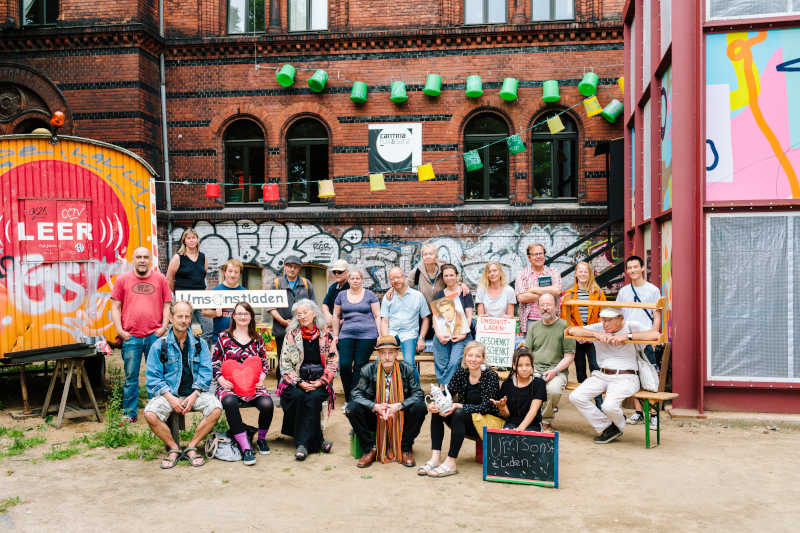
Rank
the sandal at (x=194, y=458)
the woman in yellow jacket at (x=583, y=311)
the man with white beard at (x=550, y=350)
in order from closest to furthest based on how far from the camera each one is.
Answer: the sandal at (x=194, y=458) → the man with white beard at (x=550, y=350) → the woman in yellow jacket at (x=583, y=311)

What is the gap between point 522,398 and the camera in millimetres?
5867

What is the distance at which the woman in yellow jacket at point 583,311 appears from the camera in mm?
7270

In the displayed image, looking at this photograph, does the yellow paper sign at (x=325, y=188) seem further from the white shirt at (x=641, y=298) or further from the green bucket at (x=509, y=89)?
the white shirt at (x=641, y=298)

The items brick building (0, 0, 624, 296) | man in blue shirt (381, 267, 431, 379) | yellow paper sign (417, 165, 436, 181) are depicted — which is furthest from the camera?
brick building (0, 0, 624, 296)

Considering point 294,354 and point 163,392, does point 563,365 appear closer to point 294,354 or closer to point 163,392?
point 294,354

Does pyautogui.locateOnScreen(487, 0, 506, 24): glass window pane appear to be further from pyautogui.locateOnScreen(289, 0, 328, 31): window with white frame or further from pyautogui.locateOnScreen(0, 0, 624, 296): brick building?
pyautogui.locateOnScreen(289, 0, 328, 31): window with white frame

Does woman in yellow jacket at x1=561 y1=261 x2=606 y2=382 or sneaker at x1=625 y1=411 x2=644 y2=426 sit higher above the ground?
woman in yellow jacket at x1=561 y1=261 x2=606 y2=382

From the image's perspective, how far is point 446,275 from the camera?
303 inches

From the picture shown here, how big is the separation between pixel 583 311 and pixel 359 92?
8.77m

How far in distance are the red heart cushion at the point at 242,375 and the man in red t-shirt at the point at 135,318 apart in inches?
62.5

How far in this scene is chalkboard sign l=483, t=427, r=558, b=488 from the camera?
534 cm

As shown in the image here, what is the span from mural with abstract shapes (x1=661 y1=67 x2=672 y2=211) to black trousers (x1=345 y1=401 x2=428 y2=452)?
4.28 m

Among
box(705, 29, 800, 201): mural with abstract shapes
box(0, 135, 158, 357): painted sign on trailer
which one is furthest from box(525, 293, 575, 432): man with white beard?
box(0, 135, 158, 357): painted sign on trailer

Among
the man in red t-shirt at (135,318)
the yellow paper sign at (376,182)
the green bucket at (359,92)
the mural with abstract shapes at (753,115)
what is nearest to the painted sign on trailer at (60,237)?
the man in red t-shirt at (135,318)
